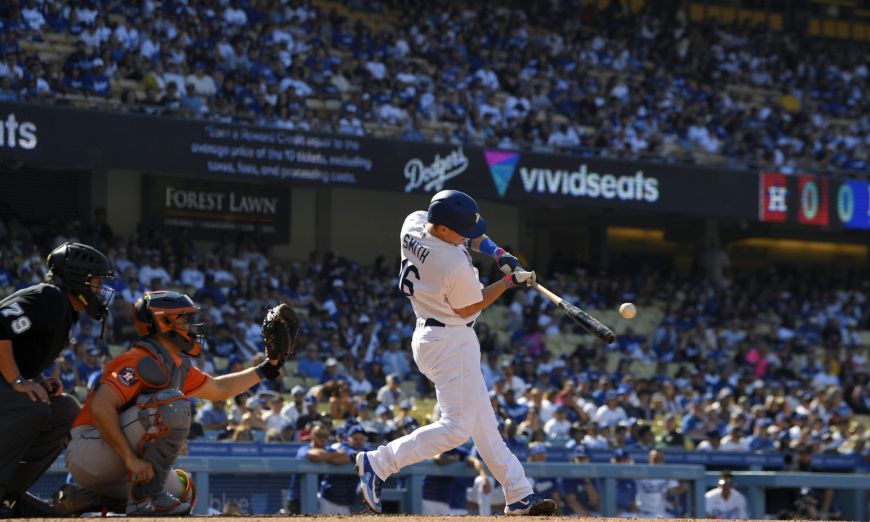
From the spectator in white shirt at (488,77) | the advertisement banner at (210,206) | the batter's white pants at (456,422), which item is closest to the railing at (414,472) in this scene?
the batter's white pants at (456,422)

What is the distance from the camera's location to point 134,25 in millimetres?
14250

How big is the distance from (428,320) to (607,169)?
12268mm

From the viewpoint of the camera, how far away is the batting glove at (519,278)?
473cm

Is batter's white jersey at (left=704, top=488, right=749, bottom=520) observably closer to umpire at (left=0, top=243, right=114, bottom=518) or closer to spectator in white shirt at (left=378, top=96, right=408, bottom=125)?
umpire at (left=0, top=243, right=114, bottom=518)

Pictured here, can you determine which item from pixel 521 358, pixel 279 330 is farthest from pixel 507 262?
pixel 521 358

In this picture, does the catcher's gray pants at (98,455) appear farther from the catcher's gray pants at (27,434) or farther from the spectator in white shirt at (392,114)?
the spectator in white shirt at (392,114)

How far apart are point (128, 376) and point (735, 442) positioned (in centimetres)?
848

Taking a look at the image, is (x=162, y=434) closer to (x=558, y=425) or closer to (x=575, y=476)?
(x=575, y=476)

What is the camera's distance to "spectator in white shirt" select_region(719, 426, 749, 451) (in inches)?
436

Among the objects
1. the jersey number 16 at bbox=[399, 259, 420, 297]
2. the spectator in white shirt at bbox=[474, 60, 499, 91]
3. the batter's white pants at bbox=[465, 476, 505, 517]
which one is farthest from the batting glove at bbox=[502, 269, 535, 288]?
the spectator in white shirt at bbox=[474, 60, 499, 91]

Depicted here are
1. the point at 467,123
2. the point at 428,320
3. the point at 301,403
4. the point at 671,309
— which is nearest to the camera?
the point at 428,320

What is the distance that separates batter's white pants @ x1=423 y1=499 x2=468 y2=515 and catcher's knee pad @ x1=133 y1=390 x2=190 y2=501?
3.64 metres

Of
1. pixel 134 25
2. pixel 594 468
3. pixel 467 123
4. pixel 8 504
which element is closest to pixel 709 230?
pixel 467 123

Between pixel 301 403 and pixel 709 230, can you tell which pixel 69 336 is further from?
pixel 709 230
